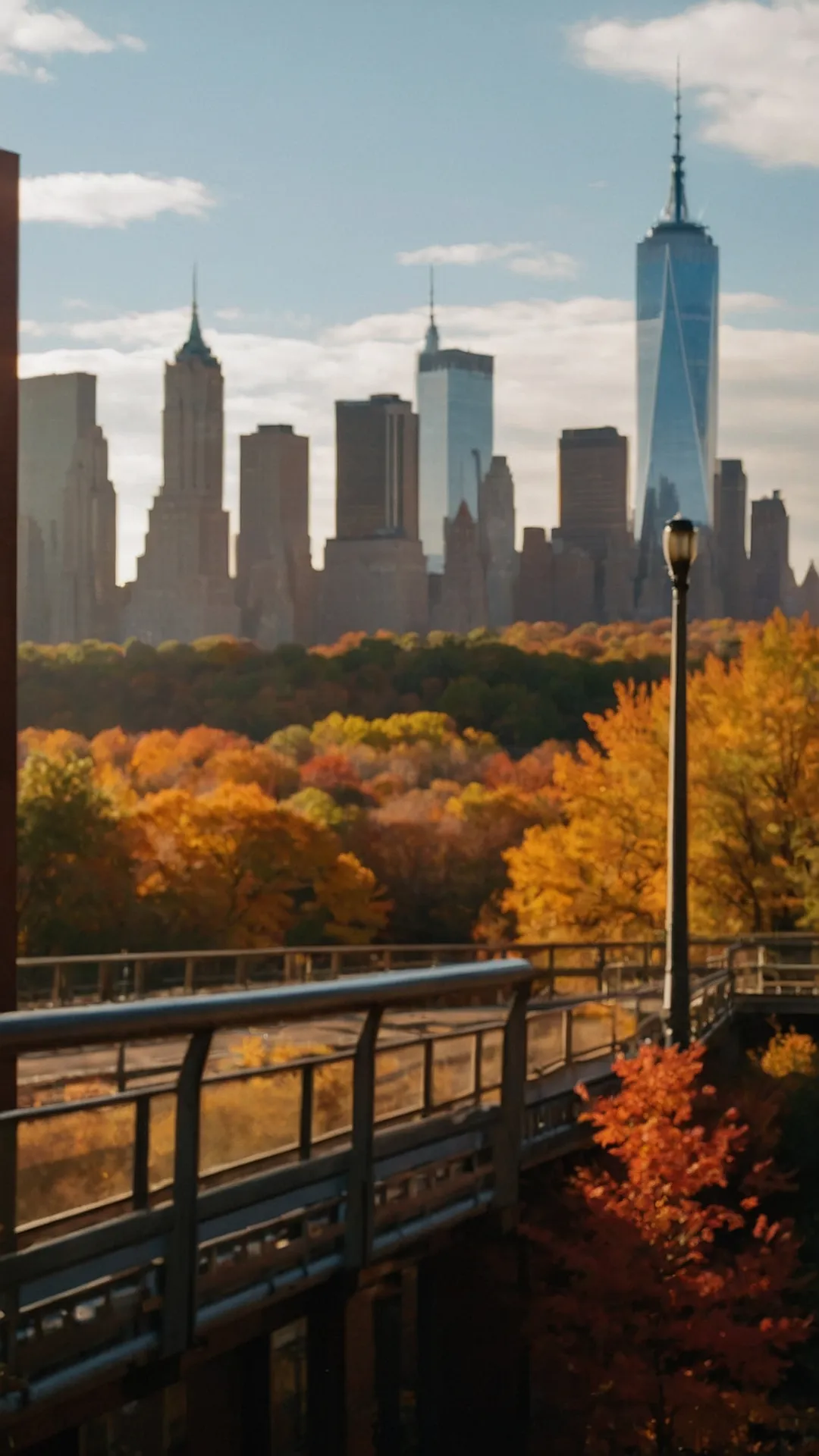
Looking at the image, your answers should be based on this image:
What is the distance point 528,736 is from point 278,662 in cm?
2773

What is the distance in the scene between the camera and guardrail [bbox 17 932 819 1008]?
22.4 meters

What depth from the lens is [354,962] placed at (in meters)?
48.1

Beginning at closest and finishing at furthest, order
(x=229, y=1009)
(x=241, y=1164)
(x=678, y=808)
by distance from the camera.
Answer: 1. (x=229, y=1009)
2. (x=241, y=1164)
3. (x=678, y=808)

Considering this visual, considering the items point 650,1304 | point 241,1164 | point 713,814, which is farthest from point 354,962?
point 241,1164

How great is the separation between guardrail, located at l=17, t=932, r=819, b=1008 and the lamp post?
1.45 meters

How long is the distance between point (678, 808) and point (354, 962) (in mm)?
31731

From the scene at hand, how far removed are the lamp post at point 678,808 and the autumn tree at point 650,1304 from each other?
1428 millimetres

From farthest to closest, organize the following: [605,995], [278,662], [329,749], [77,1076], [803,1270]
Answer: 1. [278,662]
2. [329,749]
3. [803,1270]
4. [605,995]
5. [77,1076]

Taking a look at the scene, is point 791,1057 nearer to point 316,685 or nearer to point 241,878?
point 241,878

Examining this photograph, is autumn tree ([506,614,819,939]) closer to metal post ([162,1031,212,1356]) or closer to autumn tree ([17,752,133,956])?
autumn tree ([17,752,133,956])

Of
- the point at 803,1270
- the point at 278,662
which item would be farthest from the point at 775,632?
the point at 278,662

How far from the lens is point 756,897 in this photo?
44.4 m

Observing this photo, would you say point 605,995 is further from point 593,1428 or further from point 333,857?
point 333,857

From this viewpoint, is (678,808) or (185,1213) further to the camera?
(678,808)
